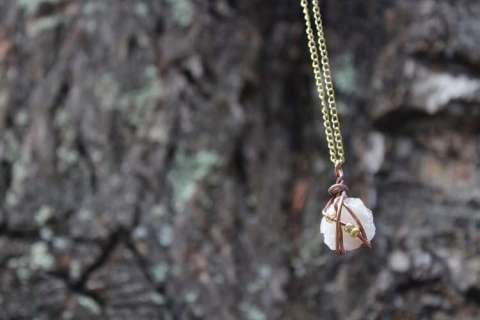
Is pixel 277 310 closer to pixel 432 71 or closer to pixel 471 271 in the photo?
pixel 471 271

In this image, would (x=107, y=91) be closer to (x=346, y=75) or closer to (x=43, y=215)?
(x=43, y=215)

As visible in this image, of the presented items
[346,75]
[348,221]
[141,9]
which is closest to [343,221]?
[348,221]

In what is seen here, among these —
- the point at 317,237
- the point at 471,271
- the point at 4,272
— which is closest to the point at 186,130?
the point at 317,237

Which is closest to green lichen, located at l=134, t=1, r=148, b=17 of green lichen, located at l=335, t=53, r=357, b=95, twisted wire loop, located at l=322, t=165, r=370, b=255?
green lichen, located at l=335, t=53, r=357, b=95

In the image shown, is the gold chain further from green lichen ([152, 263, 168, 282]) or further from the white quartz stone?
green lichen ([152, 263, 168, 282])

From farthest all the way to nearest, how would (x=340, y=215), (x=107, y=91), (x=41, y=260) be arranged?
1. (x=107, y=91)
2. (x=41, y=260)
3. (x=340, y=215)

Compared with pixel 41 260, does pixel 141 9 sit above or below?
above

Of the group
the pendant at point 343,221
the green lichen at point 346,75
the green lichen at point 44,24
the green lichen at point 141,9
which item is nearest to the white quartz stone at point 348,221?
the pendant at point 343,221

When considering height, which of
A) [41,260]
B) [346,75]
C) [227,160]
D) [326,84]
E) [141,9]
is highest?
[346,75]
